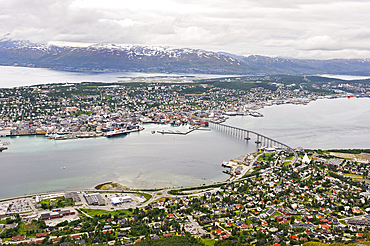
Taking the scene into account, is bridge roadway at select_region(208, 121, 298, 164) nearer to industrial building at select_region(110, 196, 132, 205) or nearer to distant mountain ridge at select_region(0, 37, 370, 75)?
industrial building at select_region(110, 196, 132, 205)

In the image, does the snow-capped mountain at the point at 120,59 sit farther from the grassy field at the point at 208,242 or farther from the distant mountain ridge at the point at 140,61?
the grassy field at the point at 208,242

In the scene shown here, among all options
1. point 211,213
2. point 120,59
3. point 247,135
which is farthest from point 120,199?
point 120,59

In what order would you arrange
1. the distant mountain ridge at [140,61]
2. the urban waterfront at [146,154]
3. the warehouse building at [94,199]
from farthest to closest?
the distant mountain ridge at [140,61], the urban waterfront at [146,154], the warehouse building at [94,199]

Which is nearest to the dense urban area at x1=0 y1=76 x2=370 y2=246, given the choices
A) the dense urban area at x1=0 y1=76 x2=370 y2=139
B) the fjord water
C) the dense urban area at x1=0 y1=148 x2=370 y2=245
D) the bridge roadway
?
the dense urban area at x1=0 y1=148 x2=370 y2=245

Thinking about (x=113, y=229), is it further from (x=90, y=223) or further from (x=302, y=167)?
(x=302, y=167)

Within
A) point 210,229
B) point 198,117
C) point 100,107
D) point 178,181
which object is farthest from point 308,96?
point 210,229

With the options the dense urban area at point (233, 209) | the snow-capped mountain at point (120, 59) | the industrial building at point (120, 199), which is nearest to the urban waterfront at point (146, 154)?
the dense urban area at point (233, 209)

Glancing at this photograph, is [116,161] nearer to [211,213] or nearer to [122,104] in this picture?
[211,213]
